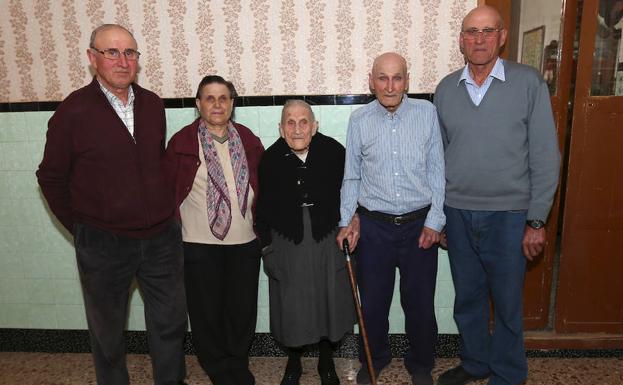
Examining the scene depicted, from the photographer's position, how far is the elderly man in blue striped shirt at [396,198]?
2408 mm

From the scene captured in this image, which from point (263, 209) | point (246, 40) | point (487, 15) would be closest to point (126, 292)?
point (263, 209)

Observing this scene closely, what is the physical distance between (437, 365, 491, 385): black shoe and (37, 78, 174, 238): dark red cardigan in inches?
77.3

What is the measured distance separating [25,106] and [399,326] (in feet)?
9.69

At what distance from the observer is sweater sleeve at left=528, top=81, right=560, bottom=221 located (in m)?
2.28

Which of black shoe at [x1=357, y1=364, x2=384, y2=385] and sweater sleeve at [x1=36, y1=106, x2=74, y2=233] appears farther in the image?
black shoe at [x1=357, y1=364, x2=384, y2=385]

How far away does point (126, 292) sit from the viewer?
2420mm

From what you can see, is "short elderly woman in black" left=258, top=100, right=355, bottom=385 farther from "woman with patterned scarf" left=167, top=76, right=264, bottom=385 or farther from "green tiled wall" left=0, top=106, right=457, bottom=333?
"green tiled wall" left=0, top=106, right=457, bottom=333

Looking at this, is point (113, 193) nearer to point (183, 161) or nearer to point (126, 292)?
point (183, 161)

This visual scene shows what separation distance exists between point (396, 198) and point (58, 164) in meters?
1.74

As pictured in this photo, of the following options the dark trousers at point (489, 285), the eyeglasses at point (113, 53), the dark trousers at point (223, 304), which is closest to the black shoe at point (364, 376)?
the dark trousers at point (489, 285)

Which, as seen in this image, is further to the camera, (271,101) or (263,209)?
(271,101)

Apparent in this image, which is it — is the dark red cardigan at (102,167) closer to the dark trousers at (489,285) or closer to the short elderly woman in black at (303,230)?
the short elderly woman in black at (303,230)

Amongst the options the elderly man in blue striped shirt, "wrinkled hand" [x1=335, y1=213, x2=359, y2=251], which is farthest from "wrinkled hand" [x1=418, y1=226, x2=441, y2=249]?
"wrinkled hand" [x1=335, y1=213, x2=359, y2=251]

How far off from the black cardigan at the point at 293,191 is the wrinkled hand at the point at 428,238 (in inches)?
19.9
